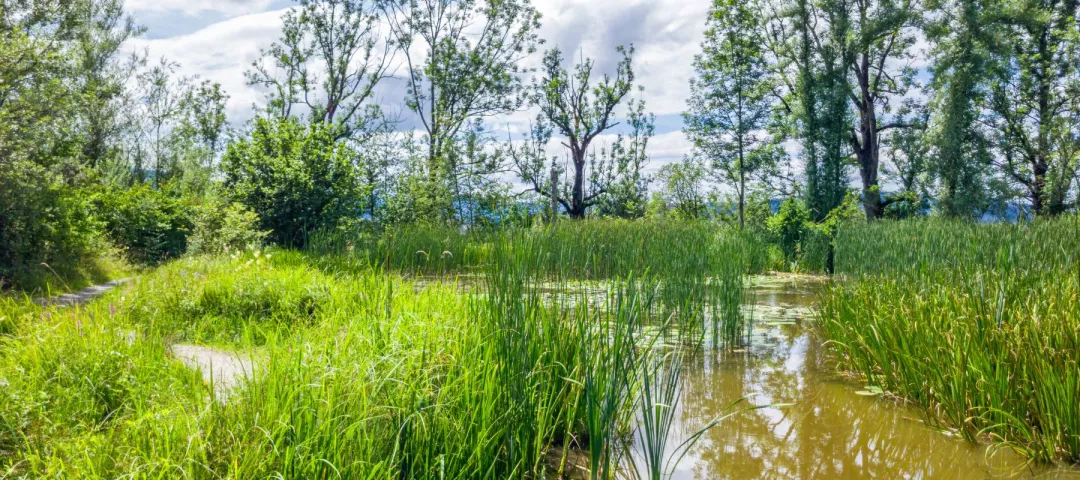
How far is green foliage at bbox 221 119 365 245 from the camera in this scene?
36.6 ft

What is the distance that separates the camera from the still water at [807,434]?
2.93m

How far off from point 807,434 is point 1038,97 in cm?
2114

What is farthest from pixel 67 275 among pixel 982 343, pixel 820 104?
pixel 820 104

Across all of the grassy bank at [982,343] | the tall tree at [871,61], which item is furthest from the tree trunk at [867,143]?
the grassy bank at [982,343]

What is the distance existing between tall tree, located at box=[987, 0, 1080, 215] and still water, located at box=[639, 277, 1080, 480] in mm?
16313

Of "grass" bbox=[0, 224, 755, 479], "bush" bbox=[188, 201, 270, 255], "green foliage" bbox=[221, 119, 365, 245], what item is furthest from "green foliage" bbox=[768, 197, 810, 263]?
"grass" bbox=[0, 224, 755, 479]

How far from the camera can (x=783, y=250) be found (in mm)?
13898

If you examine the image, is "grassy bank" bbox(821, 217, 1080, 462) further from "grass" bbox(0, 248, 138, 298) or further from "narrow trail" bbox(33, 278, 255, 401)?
"grass" bbox(0, 248, 138, 298)

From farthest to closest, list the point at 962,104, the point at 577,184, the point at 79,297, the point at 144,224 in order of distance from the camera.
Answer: the point at 577,184 → the point at 962,104 → the point at 144,224 → the point at 79,297

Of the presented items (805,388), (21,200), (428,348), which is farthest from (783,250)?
(21,200)

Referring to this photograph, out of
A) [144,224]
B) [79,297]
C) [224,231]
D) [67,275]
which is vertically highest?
[144,224]

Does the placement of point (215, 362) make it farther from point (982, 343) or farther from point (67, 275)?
point (67, 275)

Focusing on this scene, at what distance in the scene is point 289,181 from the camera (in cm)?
1119

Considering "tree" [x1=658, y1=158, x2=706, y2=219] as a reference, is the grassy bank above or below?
below
